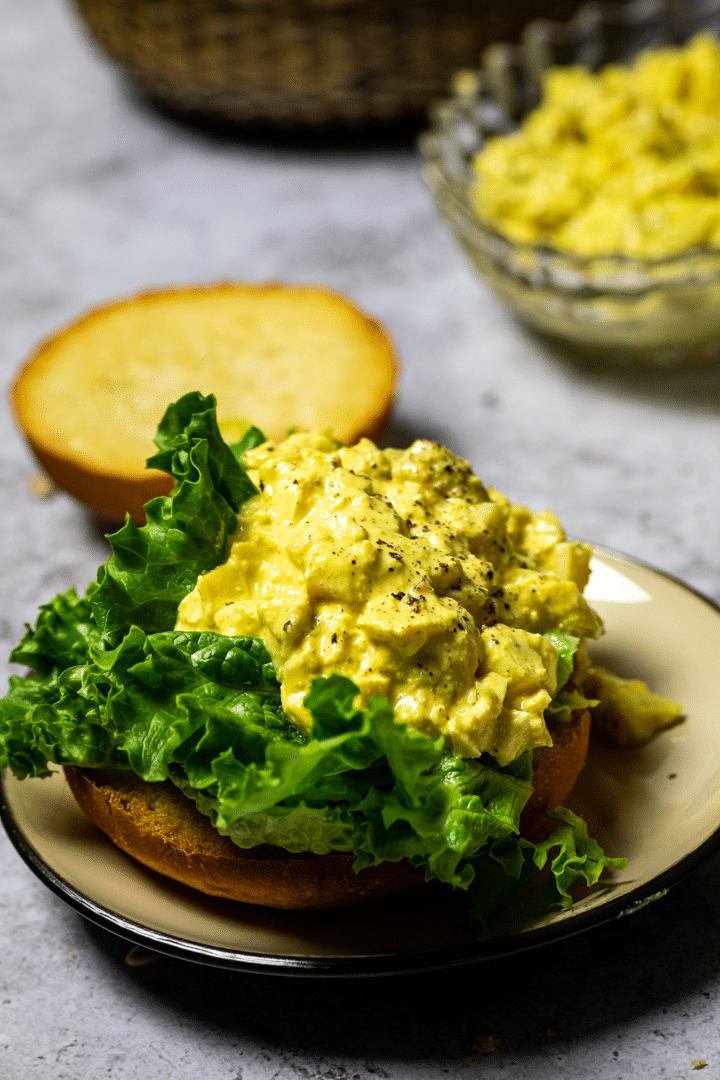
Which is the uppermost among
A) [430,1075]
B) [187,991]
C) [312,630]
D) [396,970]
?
[312,630]

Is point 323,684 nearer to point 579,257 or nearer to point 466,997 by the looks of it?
point 466,997

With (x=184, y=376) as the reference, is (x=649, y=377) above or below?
above

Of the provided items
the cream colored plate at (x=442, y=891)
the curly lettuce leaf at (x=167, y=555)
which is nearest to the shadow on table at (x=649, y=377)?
the cream colored plate at (x=442, y=891)

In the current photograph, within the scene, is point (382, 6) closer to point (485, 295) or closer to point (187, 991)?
point (485, 295)

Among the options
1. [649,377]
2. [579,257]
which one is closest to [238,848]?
[579,257]

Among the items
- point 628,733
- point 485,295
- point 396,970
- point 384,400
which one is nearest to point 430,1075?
point 396,970

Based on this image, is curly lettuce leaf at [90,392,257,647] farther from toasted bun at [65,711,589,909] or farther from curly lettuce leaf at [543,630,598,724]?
curly lettuce leaf at [543,630,598,724]

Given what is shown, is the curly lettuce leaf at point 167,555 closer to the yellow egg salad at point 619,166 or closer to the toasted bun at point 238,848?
the toasted bun at point 238,848
